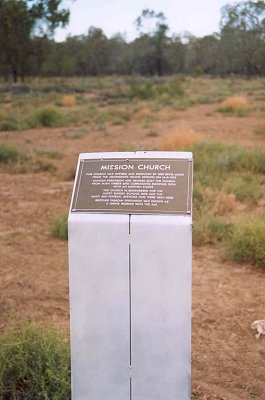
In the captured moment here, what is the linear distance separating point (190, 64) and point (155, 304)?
52259mm

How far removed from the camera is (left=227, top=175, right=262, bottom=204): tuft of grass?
8.31 m

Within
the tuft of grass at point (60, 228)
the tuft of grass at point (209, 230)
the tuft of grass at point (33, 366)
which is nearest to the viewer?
the tuft of grass at point (33, 366)

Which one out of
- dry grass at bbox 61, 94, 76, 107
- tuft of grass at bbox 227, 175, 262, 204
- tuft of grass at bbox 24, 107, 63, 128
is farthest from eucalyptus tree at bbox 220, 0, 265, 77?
dry grass at bbox 61, 94, 76, 107

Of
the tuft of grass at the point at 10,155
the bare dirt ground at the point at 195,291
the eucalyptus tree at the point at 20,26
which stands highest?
the eucalyptus tree at the point at 20,26

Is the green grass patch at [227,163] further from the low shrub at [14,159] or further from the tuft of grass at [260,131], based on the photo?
the tuft of grass at [260,131]

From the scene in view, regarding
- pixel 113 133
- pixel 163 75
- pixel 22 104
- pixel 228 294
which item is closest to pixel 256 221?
pixel 228 294

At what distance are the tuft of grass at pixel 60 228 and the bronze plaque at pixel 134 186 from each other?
12.8ft

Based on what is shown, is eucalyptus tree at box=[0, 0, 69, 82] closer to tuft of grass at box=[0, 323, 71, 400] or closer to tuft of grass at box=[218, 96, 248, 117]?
tuft of grass at box=[0, 323, 71, 400]

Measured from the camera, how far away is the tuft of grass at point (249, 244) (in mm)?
5934

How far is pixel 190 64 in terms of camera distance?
174 ft

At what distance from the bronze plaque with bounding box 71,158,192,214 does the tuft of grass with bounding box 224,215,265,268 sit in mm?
3126

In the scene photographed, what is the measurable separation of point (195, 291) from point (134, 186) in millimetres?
2675

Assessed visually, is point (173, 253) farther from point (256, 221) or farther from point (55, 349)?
point (256, 221)

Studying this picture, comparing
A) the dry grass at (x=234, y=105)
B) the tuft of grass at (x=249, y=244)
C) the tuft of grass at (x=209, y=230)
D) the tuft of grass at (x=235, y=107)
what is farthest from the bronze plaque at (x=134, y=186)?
the dry grass at (x=234, y=105)
